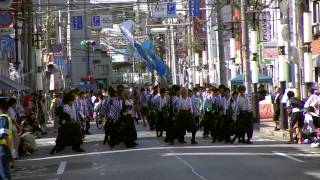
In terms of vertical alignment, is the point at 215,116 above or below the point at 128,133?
above

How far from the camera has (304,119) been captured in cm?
2378

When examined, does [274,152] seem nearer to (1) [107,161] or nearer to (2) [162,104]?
(1) [107,161]

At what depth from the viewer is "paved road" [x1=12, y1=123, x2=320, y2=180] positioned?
50.5 ft

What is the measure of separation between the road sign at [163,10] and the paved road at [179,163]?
25.2 m

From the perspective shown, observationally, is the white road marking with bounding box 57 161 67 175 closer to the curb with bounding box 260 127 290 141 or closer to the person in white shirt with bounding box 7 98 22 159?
the person in white shirt with bounding box 7 98 22 159

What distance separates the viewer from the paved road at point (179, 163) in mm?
15406

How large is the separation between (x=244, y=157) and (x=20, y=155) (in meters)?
7.93

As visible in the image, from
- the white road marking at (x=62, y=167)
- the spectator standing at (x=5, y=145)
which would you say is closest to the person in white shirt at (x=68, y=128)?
the white road marking at (x=62, y=167)

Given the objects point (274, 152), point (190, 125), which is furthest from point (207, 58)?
point (274, 152)

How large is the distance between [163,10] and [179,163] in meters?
33.1

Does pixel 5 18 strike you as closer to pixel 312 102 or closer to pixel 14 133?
pixel 312 102

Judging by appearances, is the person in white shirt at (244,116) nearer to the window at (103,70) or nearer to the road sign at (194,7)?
the road sign at (194,7)

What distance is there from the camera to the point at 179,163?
1756cm

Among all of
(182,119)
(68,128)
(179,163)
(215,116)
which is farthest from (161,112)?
(179,163)
